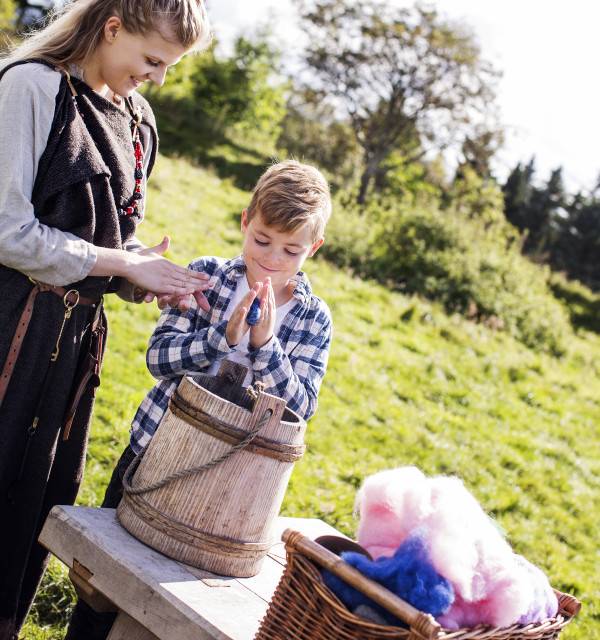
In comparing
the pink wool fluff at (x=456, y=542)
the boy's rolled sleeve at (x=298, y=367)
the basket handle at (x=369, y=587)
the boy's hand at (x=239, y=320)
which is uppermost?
the boy's hand at (x=239, y=320)

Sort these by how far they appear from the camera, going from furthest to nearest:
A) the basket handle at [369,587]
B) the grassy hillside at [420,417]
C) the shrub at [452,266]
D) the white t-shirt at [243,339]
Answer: the shrub at [452,266], the grassy hillside at [420,417], the white t-shirt at [243,339], the basket handle at [369,587]

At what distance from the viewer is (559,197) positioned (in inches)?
1667

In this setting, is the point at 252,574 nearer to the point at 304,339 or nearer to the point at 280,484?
the point at 280,484

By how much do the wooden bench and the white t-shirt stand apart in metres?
0.60

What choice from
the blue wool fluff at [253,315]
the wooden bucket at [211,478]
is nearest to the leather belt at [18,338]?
the wooden bucket at [211,478]

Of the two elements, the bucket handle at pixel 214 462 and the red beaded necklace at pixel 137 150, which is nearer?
the bucket handle at pixel 214 462

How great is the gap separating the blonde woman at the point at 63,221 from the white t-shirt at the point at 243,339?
0.47 feet

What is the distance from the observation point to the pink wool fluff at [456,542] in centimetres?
160

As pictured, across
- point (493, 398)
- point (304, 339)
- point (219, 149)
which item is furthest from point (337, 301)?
point (219, 149)

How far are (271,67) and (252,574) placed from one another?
29060 millimetres

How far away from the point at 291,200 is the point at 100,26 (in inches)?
32.6

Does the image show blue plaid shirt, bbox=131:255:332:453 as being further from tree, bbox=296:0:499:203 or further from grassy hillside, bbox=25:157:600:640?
tree, bbox=296:0:499:203

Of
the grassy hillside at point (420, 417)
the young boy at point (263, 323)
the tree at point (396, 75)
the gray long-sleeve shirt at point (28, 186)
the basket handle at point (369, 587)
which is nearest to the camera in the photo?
the basket handle at point (369, 587)

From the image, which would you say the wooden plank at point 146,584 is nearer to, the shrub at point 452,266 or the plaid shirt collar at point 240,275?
the plaid shirt collar at point 240,275
